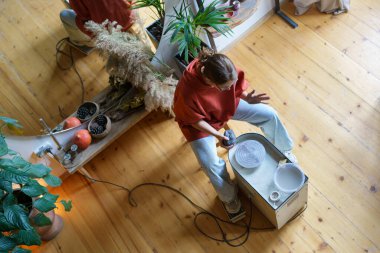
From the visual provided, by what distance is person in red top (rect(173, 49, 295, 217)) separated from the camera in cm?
182

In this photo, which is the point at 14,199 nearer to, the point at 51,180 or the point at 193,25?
the point at 51,180

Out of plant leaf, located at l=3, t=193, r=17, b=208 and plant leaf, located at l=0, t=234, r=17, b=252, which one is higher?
plant leaf, located at l=3, t=193, r=17, b=208

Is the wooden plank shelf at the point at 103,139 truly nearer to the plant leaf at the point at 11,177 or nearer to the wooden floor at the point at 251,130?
the wooden floor at the point at 251,130

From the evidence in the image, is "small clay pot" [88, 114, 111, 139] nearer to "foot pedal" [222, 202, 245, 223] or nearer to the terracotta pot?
the terracotta pot

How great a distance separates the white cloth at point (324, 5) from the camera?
2754 millimetres

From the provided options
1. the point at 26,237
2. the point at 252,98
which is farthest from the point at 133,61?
the point at 26,237

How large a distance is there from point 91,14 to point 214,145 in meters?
0.96

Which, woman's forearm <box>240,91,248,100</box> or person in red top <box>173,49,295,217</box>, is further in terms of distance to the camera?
woman's forearm <box>240,91,248,100</box>

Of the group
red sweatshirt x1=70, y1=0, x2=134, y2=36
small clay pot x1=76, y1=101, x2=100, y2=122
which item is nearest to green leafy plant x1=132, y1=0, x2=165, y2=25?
red sweatshirt x1=70, y1=0, x2=134, y2=36

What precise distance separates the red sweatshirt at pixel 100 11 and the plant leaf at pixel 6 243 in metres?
1.13

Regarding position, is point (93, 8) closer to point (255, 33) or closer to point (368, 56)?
point (255, 33)

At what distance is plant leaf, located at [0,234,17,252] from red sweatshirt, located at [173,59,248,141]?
94cm

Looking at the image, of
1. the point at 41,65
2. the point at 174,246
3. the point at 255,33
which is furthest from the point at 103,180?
the point at 255,33

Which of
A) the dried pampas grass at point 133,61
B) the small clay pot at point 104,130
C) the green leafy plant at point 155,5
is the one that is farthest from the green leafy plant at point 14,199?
the green leafy plant at point 155,5
